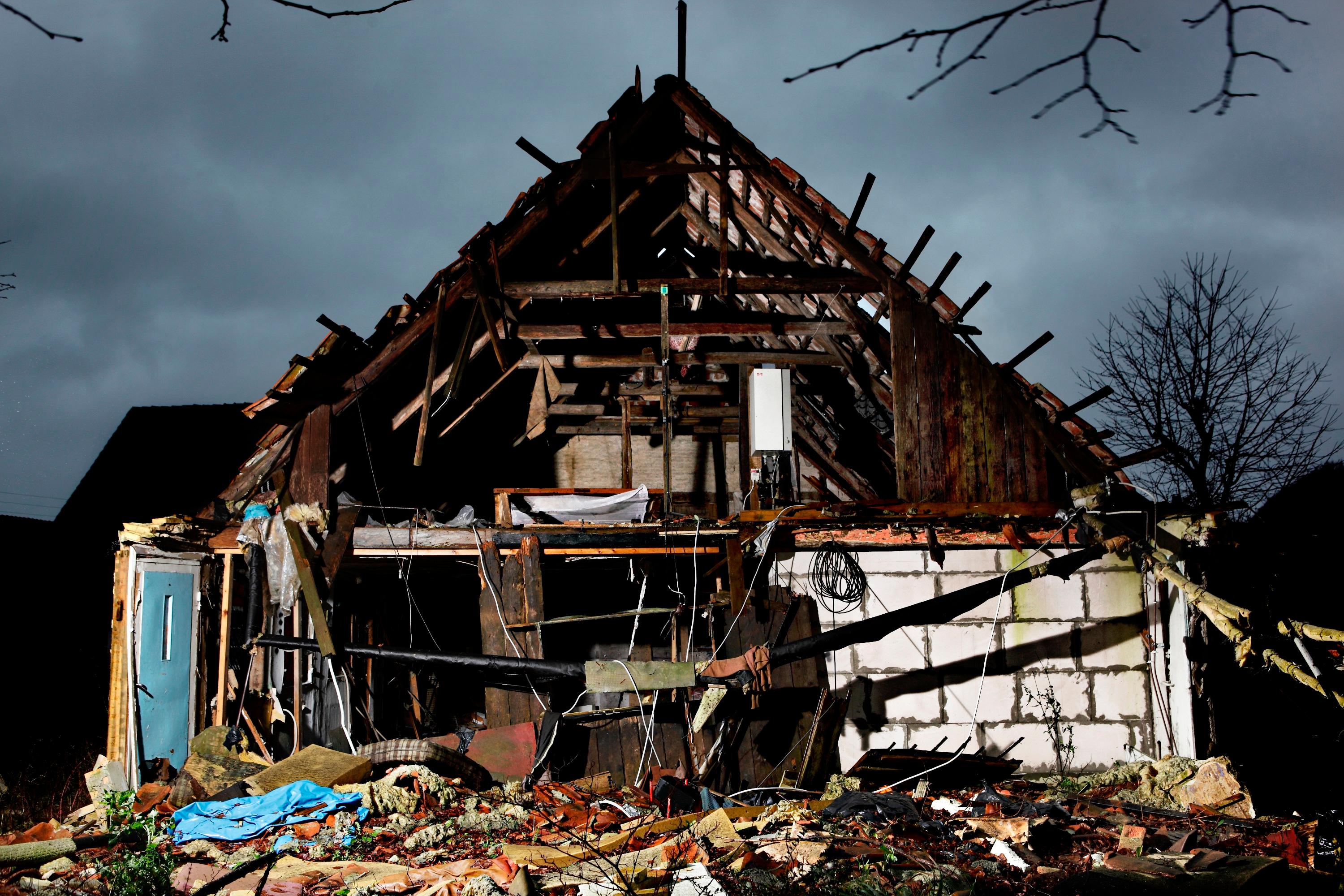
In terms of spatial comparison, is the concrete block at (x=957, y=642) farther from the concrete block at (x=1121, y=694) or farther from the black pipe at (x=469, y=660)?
the black pipe at (x=469, y=660)

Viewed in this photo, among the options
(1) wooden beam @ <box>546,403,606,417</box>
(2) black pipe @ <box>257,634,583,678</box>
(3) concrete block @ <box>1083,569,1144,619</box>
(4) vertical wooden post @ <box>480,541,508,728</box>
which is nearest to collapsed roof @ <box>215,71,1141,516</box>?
(1) wooden beam @ <box>546,403,606,417</box>

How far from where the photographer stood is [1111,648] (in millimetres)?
9578

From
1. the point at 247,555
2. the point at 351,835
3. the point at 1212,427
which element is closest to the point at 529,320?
the point at 247,555

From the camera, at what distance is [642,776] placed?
910 centimetres

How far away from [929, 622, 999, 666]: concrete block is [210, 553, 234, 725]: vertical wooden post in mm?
7023

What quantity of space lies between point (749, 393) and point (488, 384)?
140 inches

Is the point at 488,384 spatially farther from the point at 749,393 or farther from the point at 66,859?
the point at 66,859

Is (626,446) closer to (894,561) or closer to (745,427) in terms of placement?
(745,427)

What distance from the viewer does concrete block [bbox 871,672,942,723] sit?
31.2ft

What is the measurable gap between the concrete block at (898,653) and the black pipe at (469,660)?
2.95 metres

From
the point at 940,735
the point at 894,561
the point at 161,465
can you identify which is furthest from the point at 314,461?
the point at 161,465

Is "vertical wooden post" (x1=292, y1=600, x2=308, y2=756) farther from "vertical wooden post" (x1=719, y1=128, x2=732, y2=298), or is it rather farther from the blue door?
"vertical wooden post" (x1=719, y1=128, x2=732, y2=298)

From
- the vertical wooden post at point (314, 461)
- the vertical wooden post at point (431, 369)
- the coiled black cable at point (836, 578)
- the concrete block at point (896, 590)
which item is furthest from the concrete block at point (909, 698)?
the vertical wooden post at point (314, 461)

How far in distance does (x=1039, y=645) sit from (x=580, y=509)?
16.2 ft
